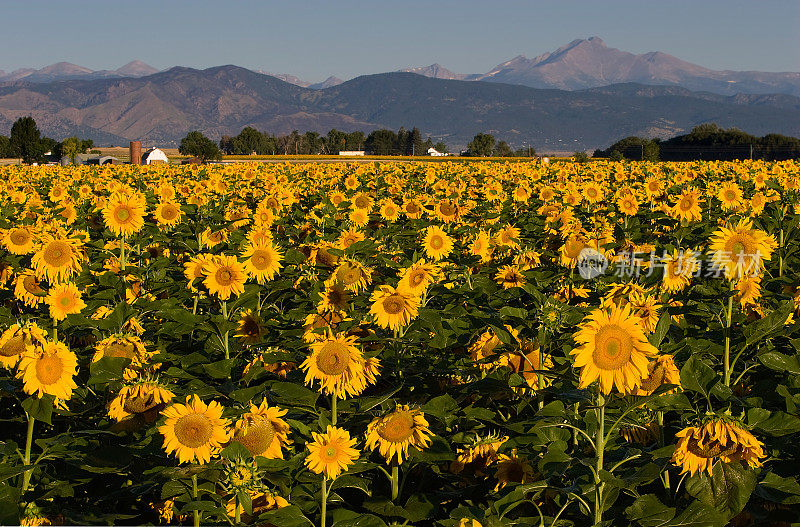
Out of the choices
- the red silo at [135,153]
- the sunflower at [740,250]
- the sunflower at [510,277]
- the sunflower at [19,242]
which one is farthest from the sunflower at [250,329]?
the red silo at [135,153]

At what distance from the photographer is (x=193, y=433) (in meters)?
3.18

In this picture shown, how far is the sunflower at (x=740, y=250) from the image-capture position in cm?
498

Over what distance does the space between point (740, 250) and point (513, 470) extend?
2702mm

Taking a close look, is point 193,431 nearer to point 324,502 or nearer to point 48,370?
point 324,502

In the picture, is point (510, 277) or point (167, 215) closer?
point (510, 277)

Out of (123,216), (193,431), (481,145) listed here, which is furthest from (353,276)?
(481,145)

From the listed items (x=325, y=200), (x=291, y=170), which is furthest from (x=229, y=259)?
(x=291, y=170)

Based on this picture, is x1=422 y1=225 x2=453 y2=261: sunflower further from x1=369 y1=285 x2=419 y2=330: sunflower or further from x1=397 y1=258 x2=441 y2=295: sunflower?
x1=369 y1=285 x2=419 y2=330: sunflower

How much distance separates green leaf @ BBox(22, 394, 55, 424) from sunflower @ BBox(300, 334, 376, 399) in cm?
139

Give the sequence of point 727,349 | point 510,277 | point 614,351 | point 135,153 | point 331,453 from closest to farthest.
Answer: point 614,351 < point 331,453 < point 727,349 < point 510,277 < point 135,153

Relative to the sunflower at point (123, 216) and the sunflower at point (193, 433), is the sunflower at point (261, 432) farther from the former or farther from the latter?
the sunflower at point (123, 216)

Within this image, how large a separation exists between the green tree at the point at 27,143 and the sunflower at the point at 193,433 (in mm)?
63037

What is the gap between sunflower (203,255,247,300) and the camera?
5.26m

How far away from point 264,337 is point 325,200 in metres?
7.70
